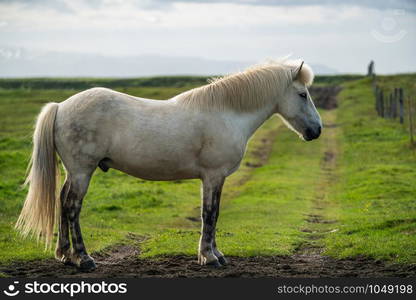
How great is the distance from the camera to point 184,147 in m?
9.95

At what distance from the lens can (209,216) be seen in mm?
10188

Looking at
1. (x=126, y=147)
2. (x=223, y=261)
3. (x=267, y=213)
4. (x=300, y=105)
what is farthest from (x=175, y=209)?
(x=126, y=147)

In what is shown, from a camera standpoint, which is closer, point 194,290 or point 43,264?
point 194,290

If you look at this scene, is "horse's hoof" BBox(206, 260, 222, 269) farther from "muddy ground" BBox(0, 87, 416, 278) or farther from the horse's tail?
the horse's tail

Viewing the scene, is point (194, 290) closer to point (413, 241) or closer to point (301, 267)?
point (301, 267)

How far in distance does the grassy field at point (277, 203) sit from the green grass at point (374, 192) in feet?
0.13

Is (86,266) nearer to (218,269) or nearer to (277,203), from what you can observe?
(218,269)

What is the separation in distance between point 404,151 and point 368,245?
18036 millimetres

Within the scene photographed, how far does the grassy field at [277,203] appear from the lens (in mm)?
12219

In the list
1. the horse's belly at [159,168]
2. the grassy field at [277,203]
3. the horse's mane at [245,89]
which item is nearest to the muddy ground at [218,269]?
the grassy field at [277,203]

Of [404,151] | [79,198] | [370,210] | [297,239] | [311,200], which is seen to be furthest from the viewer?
[404,151]

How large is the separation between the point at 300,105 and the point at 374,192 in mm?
10529

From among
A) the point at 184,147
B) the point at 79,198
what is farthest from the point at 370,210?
the point at 79,198

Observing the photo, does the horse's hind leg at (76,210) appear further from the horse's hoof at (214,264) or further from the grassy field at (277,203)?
the horse's hoof at (214,264)
